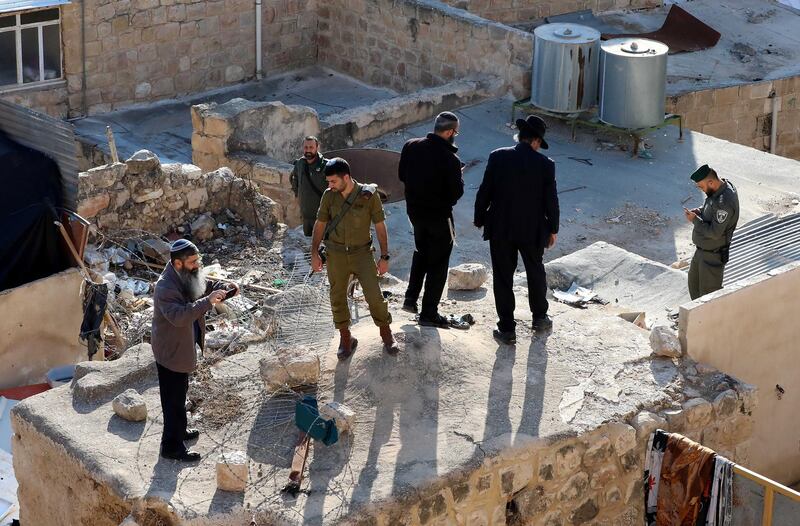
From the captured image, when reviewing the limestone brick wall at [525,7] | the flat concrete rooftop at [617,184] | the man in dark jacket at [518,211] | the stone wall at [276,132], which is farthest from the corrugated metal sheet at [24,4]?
the man in dark jacket at [518,211]

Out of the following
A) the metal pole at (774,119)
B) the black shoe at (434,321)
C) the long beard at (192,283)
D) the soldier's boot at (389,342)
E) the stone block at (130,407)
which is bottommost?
the metal pole at (774,119)

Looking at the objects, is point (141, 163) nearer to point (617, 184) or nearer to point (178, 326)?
point (617, 184)

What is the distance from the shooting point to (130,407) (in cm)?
804

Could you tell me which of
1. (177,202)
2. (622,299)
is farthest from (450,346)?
(177,202)

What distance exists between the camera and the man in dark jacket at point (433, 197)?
8.83 meters

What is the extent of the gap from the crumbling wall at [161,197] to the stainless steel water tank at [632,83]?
4521 mm

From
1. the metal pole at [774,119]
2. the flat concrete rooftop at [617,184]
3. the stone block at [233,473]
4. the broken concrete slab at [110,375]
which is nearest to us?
the stone block at [233,473]

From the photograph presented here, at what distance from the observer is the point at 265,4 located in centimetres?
1888

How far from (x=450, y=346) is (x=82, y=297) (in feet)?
12.6

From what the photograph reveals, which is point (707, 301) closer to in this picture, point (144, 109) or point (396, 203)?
point (396, 203)

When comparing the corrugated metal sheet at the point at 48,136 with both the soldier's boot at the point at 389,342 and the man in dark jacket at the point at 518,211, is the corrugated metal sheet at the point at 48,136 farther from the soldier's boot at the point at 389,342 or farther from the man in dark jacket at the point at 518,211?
the man in dark jacket at the point at 518,211

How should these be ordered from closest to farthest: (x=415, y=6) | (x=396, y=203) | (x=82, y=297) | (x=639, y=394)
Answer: (x=639, y=394) < (x=82, y=297) < (x=396, y=203) < (x=415, y=6)

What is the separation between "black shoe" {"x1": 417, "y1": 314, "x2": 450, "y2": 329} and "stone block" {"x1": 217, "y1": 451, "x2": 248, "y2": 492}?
2.04 metres

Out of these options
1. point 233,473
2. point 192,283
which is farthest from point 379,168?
point 233,473
